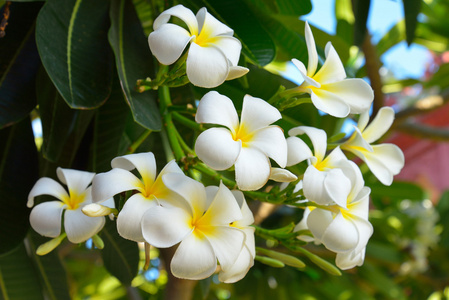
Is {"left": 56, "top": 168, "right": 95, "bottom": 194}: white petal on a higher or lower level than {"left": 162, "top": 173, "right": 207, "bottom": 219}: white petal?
lower

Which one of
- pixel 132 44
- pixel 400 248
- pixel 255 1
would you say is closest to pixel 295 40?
pixel 255 1

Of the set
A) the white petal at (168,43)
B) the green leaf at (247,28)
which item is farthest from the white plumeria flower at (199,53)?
the green leaf at (247,28)

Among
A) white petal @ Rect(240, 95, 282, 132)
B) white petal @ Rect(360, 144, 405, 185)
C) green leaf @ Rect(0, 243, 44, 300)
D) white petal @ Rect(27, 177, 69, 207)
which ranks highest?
white petal @ Rect(240, 95, 282, 132)

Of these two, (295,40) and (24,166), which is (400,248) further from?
(24,166)

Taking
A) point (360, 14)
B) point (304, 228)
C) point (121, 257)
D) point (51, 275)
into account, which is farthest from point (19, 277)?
point (360, 14)

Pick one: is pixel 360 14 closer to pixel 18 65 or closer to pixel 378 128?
pixel 378 128

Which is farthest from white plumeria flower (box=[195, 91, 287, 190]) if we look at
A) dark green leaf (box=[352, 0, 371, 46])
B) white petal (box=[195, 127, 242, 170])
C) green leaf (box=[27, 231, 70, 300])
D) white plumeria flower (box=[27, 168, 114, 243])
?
dark green leaf (box=[352, 0, 371, 46])

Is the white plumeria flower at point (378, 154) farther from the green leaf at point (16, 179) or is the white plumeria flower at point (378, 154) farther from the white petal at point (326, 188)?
the green leaf at point (16, 179)

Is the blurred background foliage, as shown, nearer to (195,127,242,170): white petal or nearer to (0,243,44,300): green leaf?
(0,243,44,300): green leaf

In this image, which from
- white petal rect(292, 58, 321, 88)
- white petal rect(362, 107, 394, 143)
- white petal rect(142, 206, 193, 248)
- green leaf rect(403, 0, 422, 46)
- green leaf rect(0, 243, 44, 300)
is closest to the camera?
white petal rect(142, 206, 193, 248)
